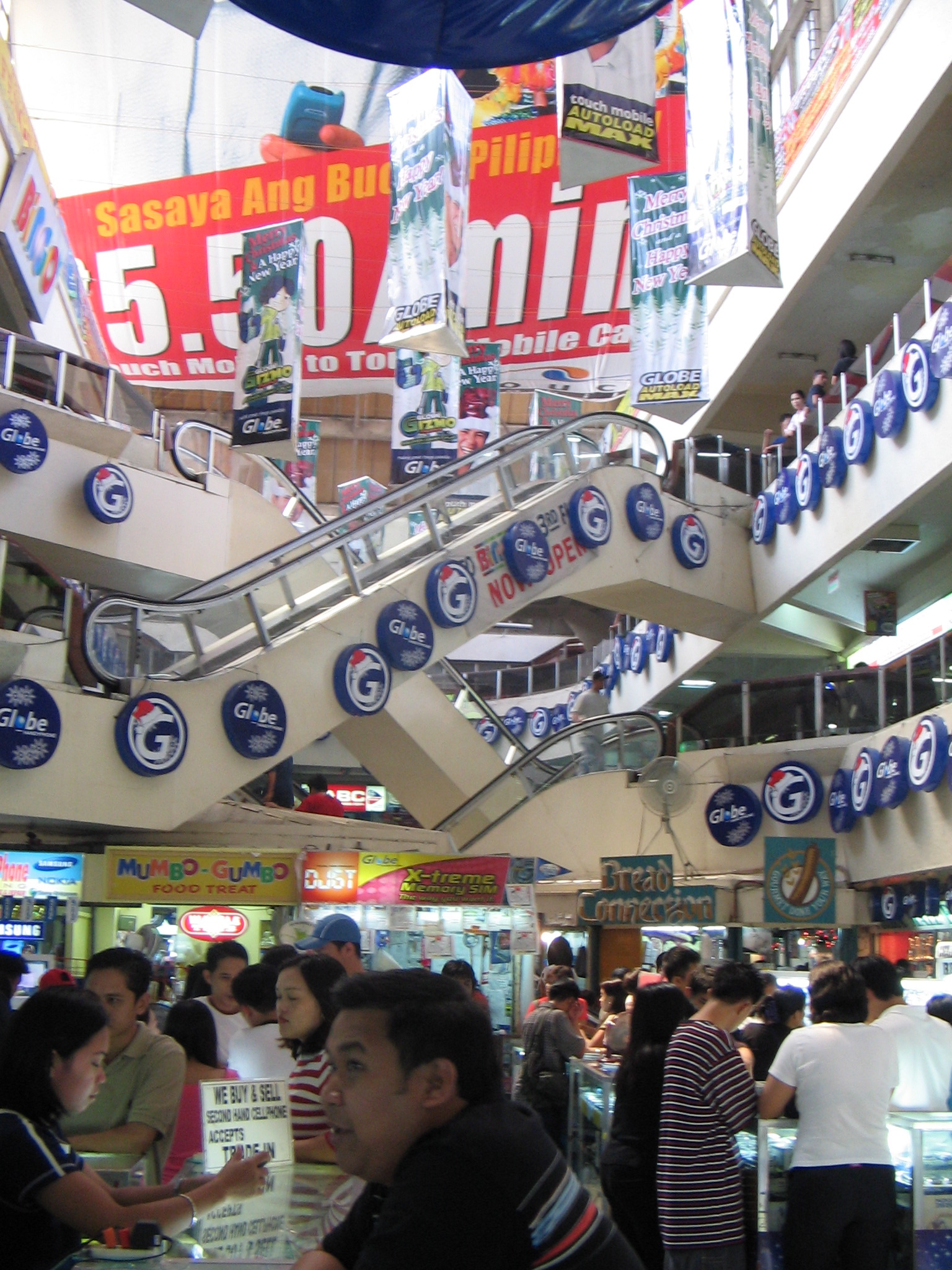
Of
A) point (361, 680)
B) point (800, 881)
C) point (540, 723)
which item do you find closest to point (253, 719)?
point (361, 680)

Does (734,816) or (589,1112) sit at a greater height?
(734,816)

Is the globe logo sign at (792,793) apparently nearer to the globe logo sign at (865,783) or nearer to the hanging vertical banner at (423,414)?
the globe logo sign at (865,783)

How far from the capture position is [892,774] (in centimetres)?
1178

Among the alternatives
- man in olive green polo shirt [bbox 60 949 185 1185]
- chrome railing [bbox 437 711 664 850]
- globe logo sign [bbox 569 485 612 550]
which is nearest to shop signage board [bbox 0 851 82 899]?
chrome railing [bbox 437 711 664 850]

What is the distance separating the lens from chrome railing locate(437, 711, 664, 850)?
13602 millimetres

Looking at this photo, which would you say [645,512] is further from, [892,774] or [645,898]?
[645,898]

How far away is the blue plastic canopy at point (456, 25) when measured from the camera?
305cm

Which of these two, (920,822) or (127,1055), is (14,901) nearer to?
(127,1055)

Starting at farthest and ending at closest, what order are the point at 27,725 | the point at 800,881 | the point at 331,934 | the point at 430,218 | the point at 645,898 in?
1. the point at 430,218
2. the point at 645,898
3. the point at 800,881
4. the point at 27,725
5. the point at 331,934

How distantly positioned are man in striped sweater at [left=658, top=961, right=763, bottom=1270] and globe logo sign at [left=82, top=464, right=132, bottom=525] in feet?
31.3

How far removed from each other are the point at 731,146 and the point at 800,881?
6.31 meters

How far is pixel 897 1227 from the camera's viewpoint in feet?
15.1

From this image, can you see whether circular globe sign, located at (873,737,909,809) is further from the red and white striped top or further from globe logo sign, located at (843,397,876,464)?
the red and white striped top

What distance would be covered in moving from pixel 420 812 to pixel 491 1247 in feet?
40.2
